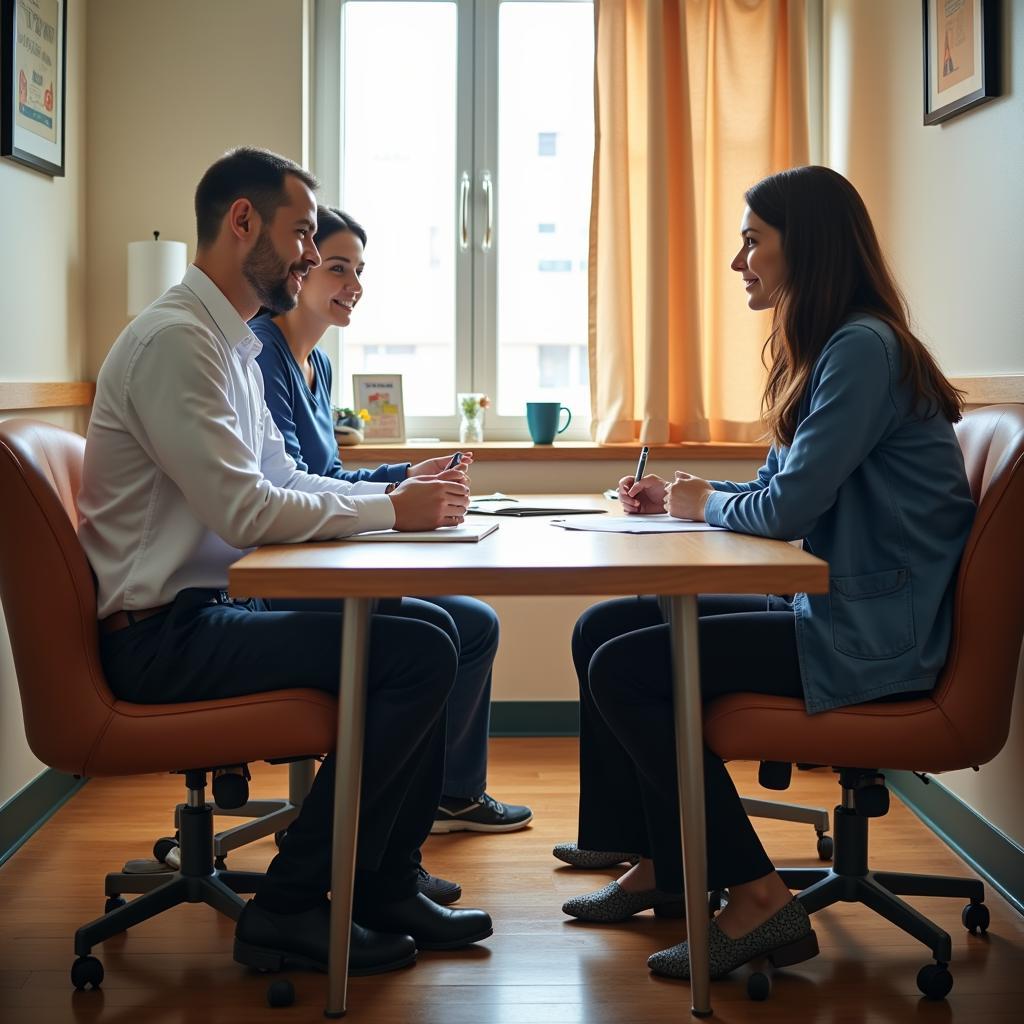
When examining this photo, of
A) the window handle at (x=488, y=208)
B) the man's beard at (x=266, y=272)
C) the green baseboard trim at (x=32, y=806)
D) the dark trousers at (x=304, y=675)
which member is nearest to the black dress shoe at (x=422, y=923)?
the dark trousers at (x=304, y=675)

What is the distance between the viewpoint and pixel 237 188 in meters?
2.06

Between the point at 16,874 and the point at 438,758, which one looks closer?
the point at 438,758

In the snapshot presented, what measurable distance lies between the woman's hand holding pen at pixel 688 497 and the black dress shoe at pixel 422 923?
78cm

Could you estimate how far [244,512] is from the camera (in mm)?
1795

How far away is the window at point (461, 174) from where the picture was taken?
3.71m

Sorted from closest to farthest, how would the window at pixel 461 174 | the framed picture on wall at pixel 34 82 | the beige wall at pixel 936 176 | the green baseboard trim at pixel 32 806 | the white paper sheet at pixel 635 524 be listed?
the white paper sheet at pixel 635 524, the beige wall at pixel 936 176, the green baseboard trim at pixel 32 806, the framed picture on wall at pixel 34 82, the window at pixel 461 174

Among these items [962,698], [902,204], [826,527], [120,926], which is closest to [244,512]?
[120,926]

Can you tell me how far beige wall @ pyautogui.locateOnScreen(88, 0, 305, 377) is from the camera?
3402 mm

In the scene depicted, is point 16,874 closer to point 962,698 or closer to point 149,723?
point 149,723

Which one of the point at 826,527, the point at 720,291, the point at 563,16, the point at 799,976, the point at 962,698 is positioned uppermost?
the point at 563,16

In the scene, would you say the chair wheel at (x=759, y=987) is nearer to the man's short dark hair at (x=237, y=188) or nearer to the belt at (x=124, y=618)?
the belt at (x=124, y=618)

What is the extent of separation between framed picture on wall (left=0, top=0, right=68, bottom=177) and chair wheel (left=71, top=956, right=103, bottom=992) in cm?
165

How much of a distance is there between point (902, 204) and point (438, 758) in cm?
185

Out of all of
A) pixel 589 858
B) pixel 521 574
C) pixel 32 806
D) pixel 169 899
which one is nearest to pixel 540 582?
pixel 521 574
